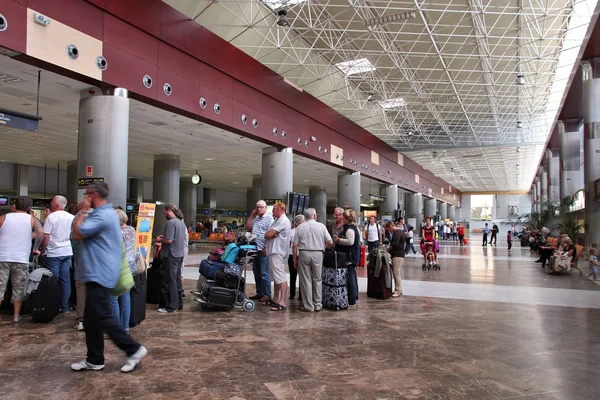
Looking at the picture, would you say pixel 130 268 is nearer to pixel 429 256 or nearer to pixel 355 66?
pixel 429 256

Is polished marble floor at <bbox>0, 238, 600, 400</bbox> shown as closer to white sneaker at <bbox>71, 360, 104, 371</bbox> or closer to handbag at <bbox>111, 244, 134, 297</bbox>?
white sneaker at <bbox>71, 360, 104, 371</bbox>

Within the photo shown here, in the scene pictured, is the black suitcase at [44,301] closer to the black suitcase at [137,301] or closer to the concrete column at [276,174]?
the black suitcase at [137,301]

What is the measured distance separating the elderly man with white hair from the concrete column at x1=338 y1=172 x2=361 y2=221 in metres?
17.2

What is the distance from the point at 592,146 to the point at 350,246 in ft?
37.8

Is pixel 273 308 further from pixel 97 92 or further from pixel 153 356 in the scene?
pixel 97 92

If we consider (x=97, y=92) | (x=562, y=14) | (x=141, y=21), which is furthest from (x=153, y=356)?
(x=562, y=14)

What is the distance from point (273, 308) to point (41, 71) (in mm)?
7219

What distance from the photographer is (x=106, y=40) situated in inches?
366

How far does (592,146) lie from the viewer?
14.3m

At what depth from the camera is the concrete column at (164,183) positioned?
21.1 m

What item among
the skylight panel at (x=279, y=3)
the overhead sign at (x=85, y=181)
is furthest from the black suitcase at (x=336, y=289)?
the skylight panel at (x=279, y=3)

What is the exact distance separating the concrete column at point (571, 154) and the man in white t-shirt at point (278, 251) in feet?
65.8

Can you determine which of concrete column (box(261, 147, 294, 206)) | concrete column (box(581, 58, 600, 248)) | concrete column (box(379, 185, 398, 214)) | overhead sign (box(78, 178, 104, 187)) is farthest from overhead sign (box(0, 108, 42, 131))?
concrete column (box(379, 185, 398, 214))

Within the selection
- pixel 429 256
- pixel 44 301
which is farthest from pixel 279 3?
pixel 44 301
